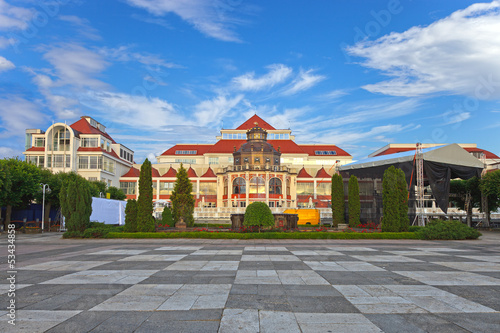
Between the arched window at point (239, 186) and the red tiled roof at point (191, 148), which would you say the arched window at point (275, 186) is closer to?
the arched window at point (239, 186)

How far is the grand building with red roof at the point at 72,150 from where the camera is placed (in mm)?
66250

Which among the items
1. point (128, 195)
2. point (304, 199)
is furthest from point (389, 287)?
point (128, 195)

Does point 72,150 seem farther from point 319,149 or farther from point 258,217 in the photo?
point 319,149

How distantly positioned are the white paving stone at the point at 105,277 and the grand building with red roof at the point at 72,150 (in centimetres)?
6265

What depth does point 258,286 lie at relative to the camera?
27.8 ft

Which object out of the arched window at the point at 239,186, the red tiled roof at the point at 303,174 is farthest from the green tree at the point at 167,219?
the red tiled roof at the point at 303,174

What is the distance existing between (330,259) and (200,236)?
13131mm

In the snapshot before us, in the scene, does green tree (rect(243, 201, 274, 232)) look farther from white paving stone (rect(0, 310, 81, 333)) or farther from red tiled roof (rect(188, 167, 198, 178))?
red tiled roof (rect(188, 167, 198, 178))

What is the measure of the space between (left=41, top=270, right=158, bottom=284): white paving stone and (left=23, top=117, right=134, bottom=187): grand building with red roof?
206ft

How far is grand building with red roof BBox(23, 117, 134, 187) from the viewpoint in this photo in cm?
6625

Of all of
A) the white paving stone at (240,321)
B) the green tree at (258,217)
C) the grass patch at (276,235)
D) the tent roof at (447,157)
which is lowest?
the grass patch at (276,235)

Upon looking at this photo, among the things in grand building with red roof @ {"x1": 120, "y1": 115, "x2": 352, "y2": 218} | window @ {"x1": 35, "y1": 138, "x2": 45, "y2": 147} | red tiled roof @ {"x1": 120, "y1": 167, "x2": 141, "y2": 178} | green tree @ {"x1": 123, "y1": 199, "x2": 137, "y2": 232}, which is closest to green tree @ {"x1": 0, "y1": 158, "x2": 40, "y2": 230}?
green tree @ {"x1": 123, "y1": 199, "x2": 137, "y2": 232}

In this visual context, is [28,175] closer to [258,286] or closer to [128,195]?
[258,286]

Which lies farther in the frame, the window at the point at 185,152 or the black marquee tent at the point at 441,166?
the window at the point at 185,152
